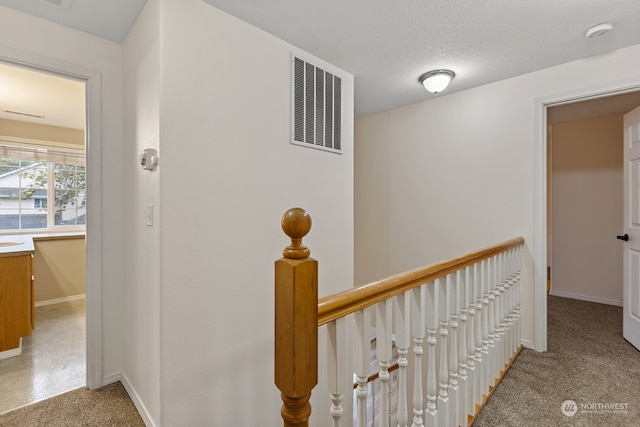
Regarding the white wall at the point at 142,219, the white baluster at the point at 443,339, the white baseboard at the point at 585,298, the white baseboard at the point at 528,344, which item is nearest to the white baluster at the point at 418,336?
the white baluster at the point at 443,339

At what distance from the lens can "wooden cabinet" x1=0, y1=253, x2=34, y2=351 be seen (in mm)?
2477

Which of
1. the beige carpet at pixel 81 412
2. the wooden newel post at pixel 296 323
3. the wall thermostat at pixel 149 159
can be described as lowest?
the beige carpet at pixel 81 412

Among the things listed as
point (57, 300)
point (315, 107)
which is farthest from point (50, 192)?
point (315, 107)

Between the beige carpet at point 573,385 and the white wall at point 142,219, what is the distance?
185 centimetres

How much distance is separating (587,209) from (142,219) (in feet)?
16.6

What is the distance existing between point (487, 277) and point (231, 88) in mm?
1915

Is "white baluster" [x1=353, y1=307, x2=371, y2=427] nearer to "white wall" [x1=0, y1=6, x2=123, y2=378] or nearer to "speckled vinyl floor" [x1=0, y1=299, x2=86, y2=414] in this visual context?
"white wall" [x1=0, y1=6, x2=123, y2=378]

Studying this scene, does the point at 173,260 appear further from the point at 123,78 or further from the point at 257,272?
the point at 123,78

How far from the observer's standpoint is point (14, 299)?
8.35 ft

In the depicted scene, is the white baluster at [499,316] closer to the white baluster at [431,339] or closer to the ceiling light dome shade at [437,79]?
the white baluster at [431,339]

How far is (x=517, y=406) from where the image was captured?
176cm

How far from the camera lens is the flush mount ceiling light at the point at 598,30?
1853mm

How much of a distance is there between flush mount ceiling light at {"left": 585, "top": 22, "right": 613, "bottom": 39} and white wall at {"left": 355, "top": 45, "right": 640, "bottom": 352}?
41 cm

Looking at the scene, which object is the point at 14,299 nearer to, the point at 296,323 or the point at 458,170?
the point at 296,323
